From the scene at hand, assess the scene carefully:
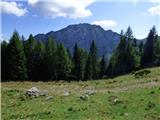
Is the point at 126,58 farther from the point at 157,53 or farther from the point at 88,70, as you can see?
the point at 88,70

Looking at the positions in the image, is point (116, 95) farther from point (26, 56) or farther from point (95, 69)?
point (95, 69)

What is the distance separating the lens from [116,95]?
28.1 metres

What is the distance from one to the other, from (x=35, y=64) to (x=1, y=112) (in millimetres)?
60374

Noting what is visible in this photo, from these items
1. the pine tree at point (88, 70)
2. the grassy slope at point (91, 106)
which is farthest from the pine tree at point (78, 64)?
the grassy slope at point (91, 106)

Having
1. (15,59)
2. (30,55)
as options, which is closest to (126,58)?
(30,55)

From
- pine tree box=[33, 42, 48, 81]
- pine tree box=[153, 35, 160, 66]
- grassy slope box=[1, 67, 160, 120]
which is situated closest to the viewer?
grassy slope box=[1, 67, 160, 120]

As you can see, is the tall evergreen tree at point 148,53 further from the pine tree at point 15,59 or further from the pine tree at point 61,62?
the pine tree at point 15,59

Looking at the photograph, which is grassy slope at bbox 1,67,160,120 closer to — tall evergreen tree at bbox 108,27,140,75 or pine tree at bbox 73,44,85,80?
tall evergreen tree at bbox 108,27,140,75

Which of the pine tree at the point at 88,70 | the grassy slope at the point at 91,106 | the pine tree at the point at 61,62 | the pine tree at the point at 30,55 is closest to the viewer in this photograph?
the grassy slope at the point at 91,106

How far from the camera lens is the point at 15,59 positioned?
247 ft

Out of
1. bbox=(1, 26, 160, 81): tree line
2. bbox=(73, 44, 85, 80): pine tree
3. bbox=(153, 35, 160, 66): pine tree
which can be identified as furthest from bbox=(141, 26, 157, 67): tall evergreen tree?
bbox=(73, 44, 85, 80): pine tree

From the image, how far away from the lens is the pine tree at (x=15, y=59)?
7506 cm

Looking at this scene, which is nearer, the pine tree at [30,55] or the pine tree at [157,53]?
the pine tree at [30,55]

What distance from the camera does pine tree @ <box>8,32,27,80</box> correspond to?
75062mm
